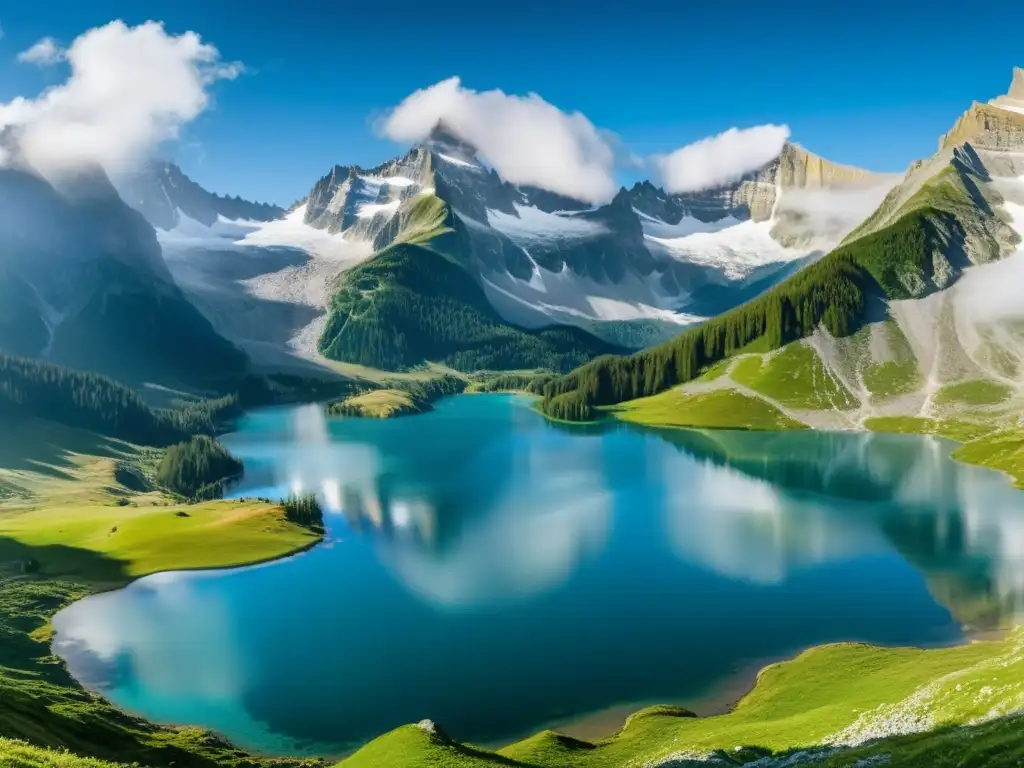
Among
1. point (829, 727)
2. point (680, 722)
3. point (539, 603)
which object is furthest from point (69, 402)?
point (829, 727)

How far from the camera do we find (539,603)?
71625 mm

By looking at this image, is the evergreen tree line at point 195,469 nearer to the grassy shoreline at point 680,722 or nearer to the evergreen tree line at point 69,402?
the evergreen tree line at point 69,402

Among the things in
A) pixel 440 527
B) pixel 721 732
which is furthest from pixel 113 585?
pixel 721 732

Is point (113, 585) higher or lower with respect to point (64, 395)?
lower

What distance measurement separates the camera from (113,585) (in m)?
80.7

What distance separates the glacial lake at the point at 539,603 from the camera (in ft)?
177

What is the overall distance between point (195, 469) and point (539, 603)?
10040 cm

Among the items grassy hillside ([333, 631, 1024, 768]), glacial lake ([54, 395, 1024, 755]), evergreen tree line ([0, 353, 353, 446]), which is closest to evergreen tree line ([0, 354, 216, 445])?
evergreen tree line ([0, 353, 353, 446])

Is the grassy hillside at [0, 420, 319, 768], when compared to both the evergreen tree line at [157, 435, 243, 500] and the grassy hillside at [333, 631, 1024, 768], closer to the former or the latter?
the evergreen tree line at [157, 435, 243, 500]

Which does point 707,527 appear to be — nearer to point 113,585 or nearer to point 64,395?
point 113,585

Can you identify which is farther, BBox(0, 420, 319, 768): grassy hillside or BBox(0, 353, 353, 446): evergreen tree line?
BBox(0, 353, 353, 446): evergreen tree line

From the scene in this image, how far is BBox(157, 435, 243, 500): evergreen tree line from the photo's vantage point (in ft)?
480

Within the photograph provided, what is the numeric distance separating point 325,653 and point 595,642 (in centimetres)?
2146

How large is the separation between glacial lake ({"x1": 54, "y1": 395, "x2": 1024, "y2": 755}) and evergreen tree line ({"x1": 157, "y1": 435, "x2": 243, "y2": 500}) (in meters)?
19.3
